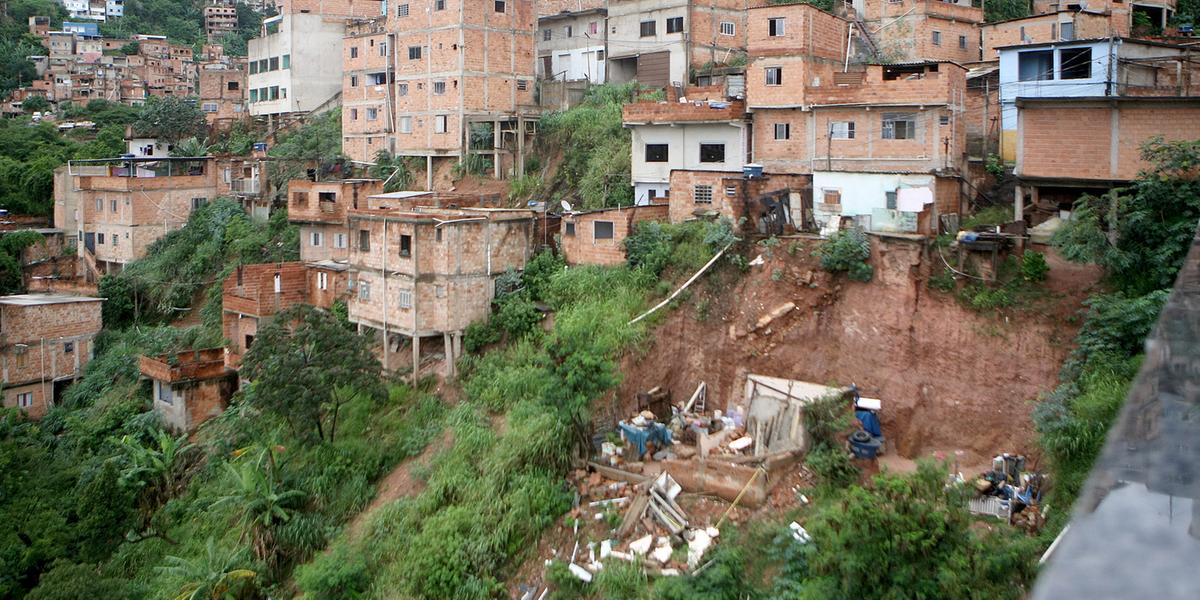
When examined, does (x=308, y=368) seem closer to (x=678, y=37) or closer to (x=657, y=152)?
(x=657, y=152)

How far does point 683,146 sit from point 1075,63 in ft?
28.9

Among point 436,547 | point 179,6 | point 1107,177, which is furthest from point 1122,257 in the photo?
point 179,6

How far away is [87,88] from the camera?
62125 millimetres

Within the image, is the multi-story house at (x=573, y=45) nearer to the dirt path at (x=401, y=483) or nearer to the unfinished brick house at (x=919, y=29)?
the unfinished brick house at (x=919, y=29)

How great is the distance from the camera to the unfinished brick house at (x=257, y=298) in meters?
25.7

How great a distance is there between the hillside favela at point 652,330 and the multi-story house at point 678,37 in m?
0.10

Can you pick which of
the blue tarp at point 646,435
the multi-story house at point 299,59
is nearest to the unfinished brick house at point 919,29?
the blue tarp at point 646,435

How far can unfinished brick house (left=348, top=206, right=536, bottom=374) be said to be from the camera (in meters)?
21.1

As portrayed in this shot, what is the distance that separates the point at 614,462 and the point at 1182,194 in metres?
9.77

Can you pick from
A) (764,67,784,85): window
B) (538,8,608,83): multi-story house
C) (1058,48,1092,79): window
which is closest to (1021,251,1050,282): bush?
(1058,48,1092,79): window

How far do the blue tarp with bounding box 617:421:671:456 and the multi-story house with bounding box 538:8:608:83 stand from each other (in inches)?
740

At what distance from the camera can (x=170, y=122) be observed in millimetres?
44500

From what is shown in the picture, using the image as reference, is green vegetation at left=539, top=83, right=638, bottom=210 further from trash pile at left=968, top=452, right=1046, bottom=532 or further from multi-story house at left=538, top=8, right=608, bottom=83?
trash pile at left=968, top=452, right=1046, bottom=532

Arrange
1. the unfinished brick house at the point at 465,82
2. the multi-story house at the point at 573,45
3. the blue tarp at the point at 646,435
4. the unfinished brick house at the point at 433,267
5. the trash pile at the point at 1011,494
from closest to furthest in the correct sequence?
1. the trash pile at the point at 1011,494
2. the blue tarp at the point at 646,435
3. the unfinished brick house at the point at 433,267
4. the unfinished brick house at the point at 465,82
5. the multi-story house at the point at 573,45
